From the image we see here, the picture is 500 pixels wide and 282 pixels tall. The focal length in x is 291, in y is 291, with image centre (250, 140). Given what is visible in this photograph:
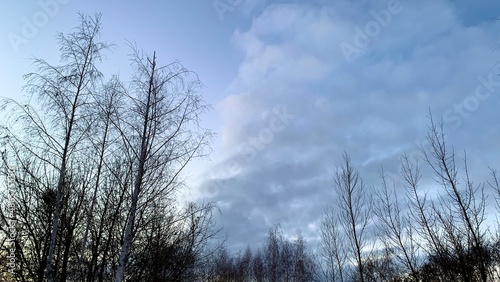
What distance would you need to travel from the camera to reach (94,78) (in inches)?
276

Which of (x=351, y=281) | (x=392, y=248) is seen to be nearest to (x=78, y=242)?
(x=392, y=248)

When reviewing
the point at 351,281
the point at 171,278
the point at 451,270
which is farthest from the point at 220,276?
the point at 451,270

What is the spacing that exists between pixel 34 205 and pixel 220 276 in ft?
152

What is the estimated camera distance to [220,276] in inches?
1906

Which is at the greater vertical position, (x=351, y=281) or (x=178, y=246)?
(x=178, y=246)

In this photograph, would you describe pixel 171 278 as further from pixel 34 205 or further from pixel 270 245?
pixel 270 245

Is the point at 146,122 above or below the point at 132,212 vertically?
above

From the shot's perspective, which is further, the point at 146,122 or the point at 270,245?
the point at 270,245

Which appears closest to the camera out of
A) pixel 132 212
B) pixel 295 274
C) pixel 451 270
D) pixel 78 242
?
pixel 132 212

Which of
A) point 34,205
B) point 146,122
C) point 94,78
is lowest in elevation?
point 34,205

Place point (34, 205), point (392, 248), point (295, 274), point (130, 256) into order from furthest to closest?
point (295, 274)
point (392, 248)
point (130, 256)
point (34, 205)

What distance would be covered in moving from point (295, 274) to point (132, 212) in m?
41.1

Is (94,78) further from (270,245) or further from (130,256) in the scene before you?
(270,245)

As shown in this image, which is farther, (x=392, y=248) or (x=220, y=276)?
(x=220, y=276)
